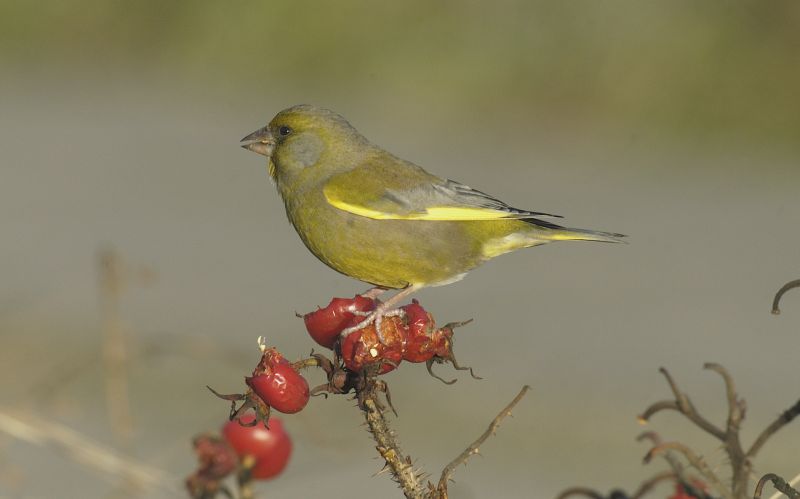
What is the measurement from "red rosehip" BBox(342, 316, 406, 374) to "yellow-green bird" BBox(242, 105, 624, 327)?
151 cm

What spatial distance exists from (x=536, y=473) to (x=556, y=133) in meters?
7.26

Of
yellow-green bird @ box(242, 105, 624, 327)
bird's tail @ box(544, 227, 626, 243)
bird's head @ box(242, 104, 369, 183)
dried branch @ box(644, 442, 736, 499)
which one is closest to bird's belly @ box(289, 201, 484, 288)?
yellow-green bird @ box(242, 105, 624, 327)

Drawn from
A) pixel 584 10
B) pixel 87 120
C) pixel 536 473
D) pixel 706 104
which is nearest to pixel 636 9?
pixel 584 10

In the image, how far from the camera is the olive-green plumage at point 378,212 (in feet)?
15.6

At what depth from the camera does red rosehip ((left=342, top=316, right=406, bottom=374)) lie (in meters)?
3.00

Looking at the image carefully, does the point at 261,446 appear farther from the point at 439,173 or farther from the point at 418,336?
the point at 439,173

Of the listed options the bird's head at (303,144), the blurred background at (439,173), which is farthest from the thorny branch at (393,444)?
the bird's head at (303,144)

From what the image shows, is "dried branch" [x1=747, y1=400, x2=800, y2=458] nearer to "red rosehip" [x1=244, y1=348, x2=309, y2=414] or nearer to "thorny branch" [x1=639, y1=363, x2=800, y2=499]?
"thorny branch" [x1=639, y1=363, x2=800, y2=499]

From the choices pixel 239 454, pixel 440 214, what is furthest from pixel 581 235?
pixel 239 454

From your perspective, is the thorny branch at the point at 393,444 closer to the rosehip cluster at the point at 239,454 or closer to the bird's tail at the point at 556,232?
the rosehip cluster at the point at 239,454

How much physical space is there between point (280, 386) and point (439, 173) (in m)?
10.2

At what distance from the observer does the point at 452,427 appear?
320 inches

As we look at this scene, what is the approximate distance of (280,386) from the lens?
2.94 m

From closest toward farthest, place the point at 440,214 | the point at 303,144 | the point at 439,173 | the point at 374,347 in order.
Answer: the point at 374,347, the point at 440,214, the point at 303,144, the point at 439,173
